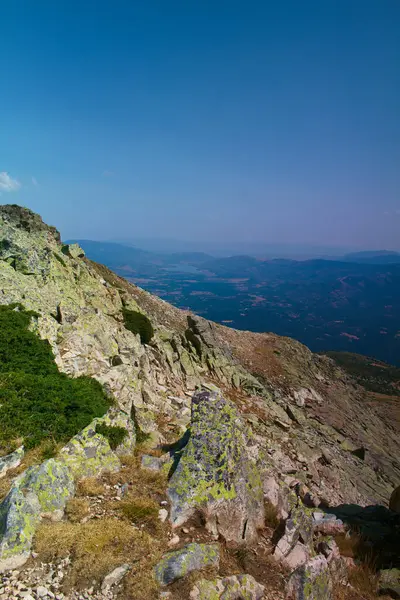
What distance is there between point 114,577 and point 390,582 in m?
9.34

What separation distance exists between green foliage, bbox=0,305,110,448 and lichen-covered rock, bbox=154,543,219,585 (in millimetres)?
5848

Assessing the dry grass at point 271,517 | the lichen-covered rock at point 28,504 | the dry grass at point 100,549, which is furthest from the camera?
the dry grass at point 271,517

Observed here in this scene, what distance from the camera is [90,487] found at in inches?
347

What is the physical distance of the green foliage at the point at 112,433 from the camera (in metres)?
11.1

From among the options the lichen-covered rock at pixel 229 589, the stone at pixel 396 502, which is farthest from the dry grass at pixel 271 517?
the stone at pixel 396 502

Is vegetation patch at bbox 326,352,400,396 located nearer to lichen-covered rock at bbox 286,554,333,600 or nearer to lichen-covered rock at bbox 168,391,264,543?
lichen-covered rock at bbox 168,391,264,543

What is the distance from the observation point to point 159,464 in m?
10.6

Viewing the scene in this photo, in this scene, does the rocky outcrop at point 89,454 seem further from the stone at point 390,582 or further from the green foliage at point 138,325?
the green foliage at point 138,325

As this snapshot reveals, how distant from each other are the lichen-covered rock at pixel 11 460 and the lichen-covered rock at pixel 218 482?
15.6 feet

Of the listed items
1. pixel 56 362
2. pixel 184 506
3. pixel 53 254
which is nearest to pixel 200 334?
pixel 53 254

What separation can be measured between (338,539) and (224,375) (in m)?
25.2

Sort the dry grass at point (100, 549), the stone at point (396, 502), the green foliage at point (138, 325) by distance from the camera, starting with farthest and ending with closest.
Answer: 1. the green foliage at point (138, 325)
2. the stone at point (396, 502)
3. the dry grass at point (100, 549)

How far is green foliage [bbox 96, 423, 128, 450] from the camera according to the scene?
11.1 meters

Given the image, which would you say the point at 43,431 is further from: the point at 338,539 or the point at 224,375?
the point at 224,375
